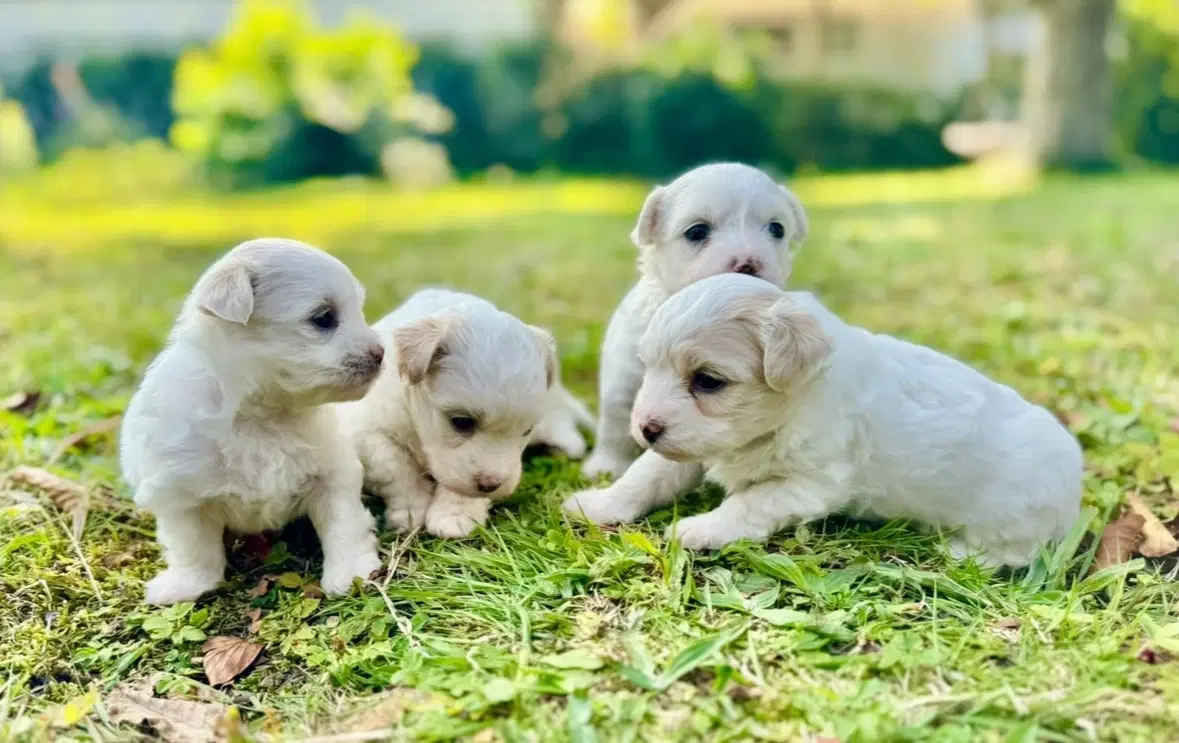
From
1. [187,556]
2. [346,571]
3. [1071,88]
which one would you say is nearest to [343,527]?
[346,571]

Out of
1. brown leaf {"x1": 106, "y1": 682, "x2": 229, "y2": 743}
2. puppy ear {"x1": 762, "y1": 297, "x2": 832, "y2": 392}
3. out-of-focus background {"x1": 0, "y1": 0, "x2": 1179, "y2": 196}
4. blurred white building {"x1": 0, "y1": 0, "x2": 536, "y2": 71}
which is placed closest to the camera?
brown leaf {"x1": 106, "y1": 682, "x2": 229, "y2": 743}

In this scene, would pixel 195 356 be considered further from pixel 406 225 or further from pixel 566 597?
pixel 406 225

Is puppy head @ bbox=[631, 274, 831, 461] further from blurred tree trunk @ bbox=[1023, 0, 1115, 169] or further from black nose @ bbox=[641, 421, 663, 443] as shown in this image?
blurred tree trunk @ bbox=[1023, 0, 1115, 169]

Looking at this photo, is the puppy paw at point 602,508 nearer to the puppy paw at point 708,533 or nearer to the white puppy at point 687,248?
the white puppy at point 687,248

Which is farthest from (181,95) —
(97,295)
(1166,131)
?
(1166,131)

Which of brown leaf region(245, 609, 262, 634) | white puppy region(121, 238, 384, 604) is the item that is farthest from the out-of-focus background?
brown leaf region(245, 609, 262, 634)

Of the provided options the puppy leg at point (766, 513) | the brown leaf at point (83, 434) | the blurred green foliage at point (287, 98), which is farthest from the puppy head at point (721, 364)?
the blurred green foliage at point (287, 98)

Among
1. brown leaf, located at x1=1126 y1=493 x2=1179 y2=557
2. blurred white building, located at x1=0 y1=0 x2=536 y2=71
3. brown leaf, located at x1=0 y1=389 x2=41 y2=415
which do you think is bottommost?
brown leaf, located at x1=0 y1=389 x2=41 y2=415

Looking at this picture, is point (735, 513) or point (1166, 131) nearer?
point (735, 513)
